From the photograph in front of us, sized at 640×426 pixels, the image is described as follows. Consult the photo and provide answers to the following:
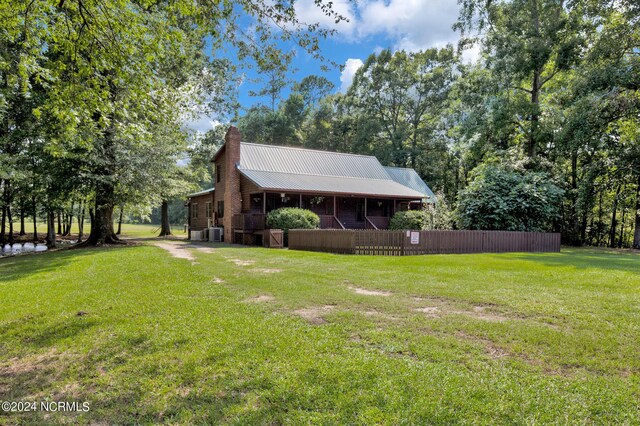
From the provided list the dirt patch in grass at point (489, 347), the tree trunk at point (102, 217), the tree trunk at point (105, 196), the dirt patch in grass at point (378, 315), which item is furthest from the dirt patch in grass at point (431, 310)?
the tree trunk at point (102, 217)

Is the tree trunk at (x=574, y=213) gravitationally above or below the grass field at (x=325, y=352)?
above

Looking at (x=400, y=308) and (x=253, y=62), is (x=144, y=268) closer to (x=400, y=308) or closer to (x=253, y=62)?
(x=253, y=62)

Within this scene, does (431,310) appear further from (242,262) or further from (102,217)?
(102,217)

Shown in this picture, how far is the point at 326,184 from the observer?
76.3ft

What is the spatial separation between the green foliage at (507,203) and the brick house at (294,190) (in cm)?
515

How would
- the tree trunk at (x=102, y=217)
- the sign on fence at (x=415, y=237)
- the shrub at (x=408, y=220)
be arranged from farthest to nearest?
the shrub at (x=408, y=220) → the tree trunk at (x=102, y=217) → the sign on fence at (x=415, y=237)

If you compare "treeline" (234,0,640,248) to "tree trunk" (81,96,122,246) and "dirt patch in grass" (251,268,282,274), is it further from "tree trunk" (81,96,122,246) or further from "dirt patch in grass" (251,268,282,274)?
"tree trunk" (81,96,122,246)

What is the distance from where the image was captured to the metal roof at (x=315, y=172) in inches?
864

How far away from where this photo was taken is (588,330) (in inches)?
182

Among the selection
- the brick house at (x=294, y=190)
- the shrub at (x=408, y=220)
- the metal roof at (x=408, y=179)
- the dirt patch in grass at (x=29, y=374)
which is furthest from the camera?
the metal roof at (x=408, y=179)

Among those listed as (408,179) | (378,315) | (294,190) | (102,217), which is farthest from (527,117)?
(102,217)

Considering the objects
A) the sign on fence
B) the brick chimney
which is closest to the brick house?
the brick chimney

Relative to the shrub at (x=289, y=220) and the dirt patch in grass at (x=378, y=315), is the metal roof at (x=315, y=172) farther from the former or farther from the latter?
the dirt patch in grass at (x=378, y=315)

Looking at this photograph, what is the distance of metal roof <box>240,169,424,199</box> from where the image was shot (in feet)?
68.6
